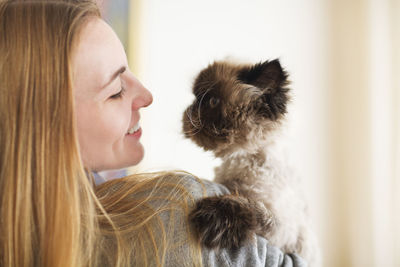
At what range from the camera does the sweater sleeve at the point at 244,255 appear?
0.78 metres

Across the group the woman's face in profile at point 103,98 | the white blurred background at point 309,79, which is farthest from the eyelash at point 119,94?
the white blurred background at point 309,79

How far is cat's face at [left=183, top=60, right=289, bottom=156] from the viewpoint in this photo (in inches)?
40.0

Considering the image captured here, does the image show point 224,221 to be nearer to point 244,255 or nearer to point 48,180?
point 244,255

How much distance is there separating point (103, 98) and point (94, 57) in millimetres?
89

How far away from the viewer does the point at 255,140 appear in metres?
1.05

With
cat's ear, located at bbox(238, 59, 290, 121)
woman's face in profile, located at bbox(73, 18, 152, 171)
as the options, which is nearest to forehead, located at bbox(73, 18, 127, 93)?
woman's face in profile, located at bbox(73, 18, 152, 171)

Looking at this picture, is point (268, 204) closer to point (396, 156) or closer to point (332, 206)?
point (396, 156)

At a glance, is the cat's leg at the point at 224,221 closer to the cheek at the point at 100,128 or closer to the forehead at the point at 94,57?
the cheek at the point at 100,128

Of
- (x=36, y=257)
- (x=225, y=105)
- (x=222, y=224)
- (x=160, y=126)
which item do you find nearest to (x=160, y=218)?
(x=222, y=224)

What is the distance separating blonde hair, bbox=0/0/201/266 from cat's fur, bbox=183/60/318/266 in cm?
30

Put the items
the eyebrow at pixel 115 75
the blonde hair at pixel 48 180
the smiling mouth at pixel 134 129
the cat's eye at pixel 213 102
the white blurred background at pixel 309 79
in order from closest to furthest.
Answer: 1. the blonde hair at pixel 48 180
2. the eyebrow at pixel 115 75
3. the smiling mouth at pixel 134 129
4. the cat's eye at pixel 213 102
5. the white blurred background at pixel 309 79

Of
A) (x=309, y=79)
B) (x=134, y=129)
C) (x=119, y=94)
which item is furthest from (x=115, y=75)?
(x=309, y=79)

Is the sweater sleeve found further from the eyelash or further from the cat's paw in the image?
the eyelash

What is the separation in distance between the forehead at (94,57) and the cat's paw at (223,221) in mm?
345
